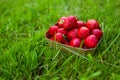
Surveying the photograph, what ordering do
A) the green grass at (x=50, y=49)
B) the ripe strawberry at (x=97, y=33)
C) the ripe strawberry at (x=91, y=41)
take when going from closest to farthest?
the green grass at (x=50, y=49) → the ripe strawberry at (x=91, y=41) → the ripe strawberry at (x=97, y=33)

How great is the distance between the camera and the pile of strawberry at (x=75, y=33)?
2.48m

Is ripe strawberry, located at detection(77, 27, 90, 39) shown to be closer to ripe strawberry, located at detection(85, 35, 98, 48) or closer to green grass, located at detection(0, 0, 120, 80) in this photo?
ripe strawberry, located at detection(85, 35, 98, 48)

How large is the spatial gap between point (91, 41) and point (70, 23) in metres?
0.27

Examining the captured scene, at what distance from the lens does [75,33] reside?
8.45ft

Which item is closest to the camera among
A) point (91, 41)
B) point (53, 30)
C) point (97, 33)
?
point (91, 41)

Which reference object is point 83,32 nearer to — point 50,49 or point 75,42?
point 75,42

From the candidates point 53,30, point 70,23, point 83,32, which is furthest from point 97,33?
point 53,30

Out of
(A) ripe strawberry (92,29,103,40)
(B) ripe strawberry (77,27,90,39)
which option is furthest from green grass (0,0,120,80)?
(B) ripe strawberry (77,27,90,39)

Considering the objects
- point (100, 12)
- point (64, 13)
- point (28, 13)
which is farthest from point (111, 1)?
point (28, 13)

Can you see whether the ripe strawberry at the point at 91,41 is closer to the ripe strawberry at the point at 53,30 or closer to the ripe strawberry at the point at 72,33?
the ripe strawberry at the point at 72,33

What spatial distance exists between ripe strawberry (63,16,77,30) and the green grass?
236 mm

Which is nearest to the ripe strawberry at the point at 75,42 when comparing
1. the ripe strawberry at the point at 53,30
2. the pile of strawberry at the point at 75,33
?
the pile of strawberry at the point at 75,33

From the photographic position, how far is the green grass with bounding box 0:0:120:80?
2.32 m

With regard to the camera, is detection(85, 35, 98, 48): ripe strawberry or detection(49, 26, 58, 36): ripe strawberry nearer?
detection(85, 35, 98, 48): ripe strawberry
